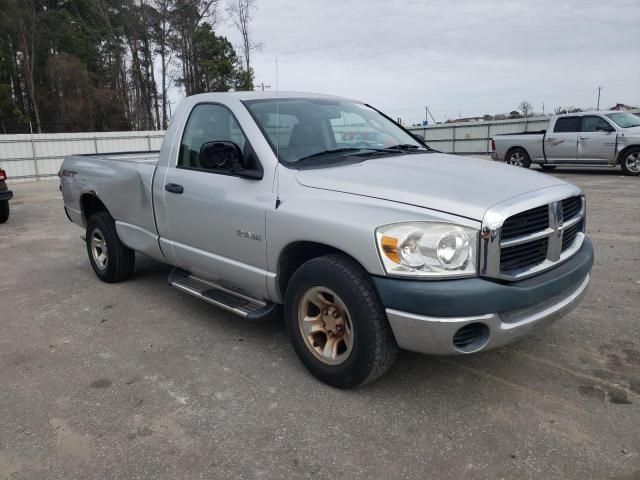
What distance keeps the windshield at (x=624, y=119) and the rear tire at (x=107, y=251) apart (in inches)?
519

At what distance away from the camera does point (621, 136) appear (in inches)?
514

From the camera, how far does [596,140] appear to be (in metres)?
13.6

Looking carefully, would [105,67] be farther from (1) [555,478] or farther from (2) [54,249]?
(1) [555,478]

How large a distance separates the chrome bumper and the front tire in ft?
0.42

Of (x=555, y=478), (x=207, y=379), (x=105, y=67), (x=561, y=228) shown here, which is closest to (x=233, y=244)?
(x=207, y=379)

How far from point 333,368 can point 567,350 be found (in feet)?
5.54

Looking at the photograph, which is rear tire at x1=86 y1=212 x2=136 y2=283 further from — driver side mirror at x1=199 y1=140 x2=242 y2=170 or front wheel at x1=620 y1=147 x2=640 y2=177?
front wheel at x1=620 y1=147 x2=640 y2=177

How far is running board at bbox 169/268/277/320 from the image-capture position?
338cm

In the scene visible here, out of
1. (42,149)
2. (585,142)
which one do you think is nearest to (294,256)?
(585,142)

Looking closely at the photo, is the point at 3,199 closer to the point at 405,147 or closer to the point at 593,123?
the point at 405,147

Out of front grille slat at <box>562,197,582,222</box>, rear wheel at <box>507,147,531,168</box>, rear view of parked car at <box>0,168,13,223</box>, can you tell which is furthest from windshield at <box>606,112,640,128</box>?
rear view of parked car at <box>0,168,13,223</box>

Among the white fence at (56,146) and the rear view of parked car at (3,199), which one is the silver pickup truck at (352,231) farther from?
the white fence at (56,146)

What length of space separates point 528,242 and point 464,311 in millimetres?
569

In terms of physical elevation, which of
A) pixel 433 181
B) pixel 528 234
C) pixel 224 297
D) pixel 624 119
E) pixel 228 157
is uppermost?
pixel 624 119
